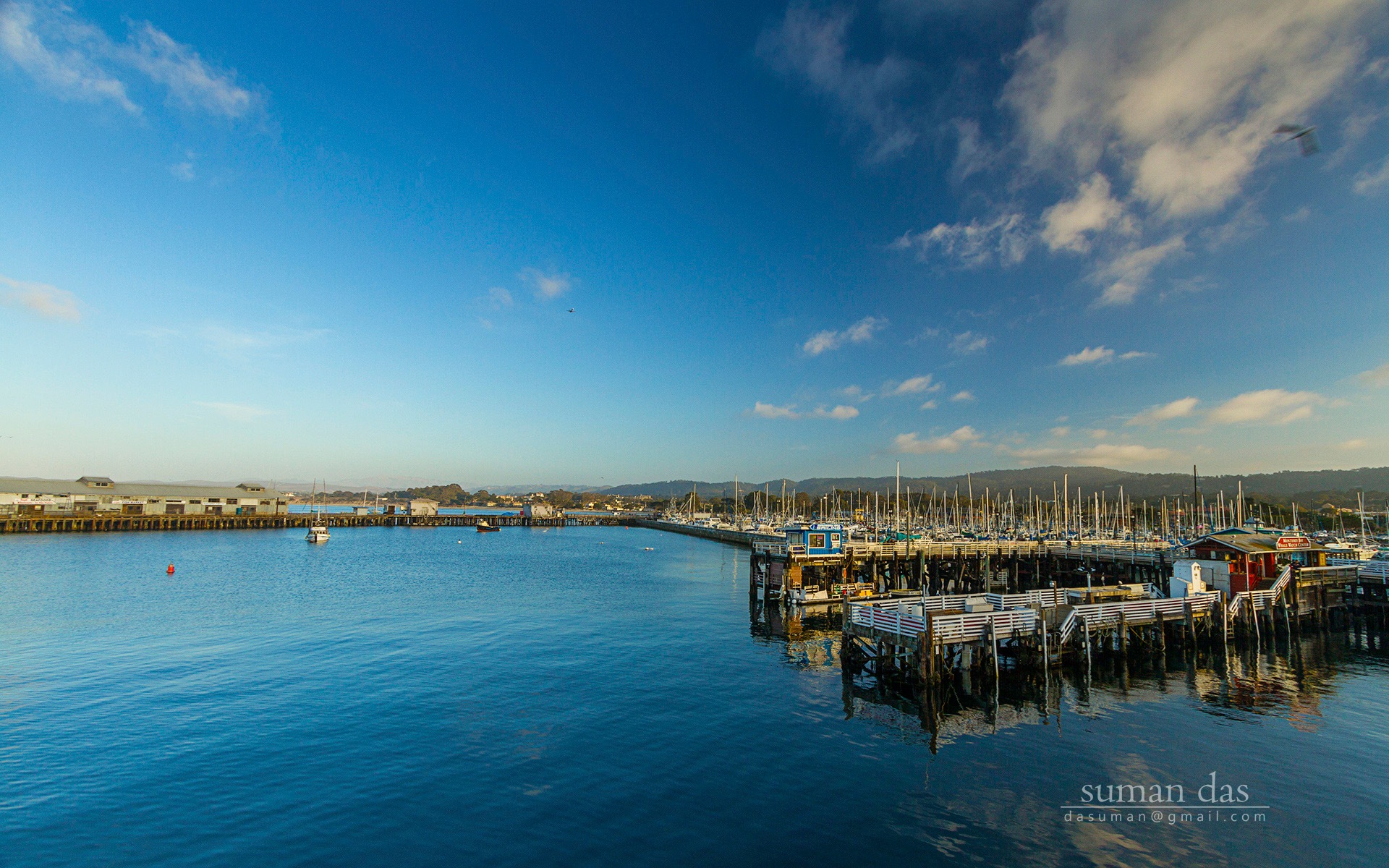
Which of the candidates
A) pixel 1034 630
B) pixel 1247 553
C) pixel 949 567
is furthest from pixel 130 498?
pixel 1247 553

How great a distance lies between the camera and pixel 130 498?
136875 millimetres

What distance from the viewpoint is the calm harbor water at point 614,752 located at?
44.9 ft

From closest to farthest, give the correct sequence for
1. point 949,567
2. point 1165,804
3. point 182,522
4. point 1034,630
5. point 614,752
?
1. point 1165,804
2. point 614,752
3. point 1034,630
4. point 949,567
5. point 182,522

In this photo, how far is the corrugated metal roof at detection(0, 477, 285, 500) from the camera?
441 feet

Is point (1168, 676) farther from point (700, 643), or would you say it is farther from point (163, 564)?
point (163, 564)

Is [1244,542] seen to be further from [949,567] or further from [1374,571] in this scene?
[949,567]

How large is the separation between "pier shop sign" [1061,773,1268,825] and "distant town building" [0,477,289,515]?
17531 cm

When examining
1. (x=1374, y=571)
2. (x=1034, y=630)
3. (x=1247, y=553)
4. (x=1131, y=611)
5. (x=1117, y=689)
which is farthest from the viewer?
(x=1374, y=571)

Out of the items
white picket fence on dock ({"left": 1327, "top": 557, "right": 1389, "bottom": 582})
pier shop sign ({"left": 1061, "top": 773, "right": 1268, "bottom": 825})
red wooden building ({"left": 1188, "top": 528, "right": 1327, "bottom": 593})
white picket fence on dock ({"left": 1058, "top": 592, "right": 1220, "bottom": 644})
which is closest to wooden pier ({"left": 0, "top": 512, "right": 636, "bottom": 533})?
white picket fence on dock ({"left": 1058, "top": 592, "right": 1220, "bottom": 644})

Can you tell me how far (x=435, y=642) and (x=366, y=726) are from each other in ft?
44.4

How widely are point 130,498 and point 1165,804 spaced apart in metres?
185

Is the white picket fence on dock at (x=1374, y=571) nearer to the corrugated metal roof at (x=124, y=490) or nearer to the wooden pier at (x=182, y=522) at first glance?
the wooden pier at (x=182, y=522)

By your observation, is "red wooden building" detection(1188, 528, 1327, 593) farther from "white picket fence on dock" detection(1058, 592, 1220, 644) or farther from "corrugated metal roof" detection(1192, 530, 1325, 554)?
"white picket fence on dock" detection(1058, 592, 1220, 644)

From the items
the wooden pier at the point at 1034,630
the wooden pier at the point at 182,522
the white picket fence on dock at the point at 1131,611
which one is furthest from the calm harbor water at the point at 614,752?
the wooden pier at the point at 182,522
